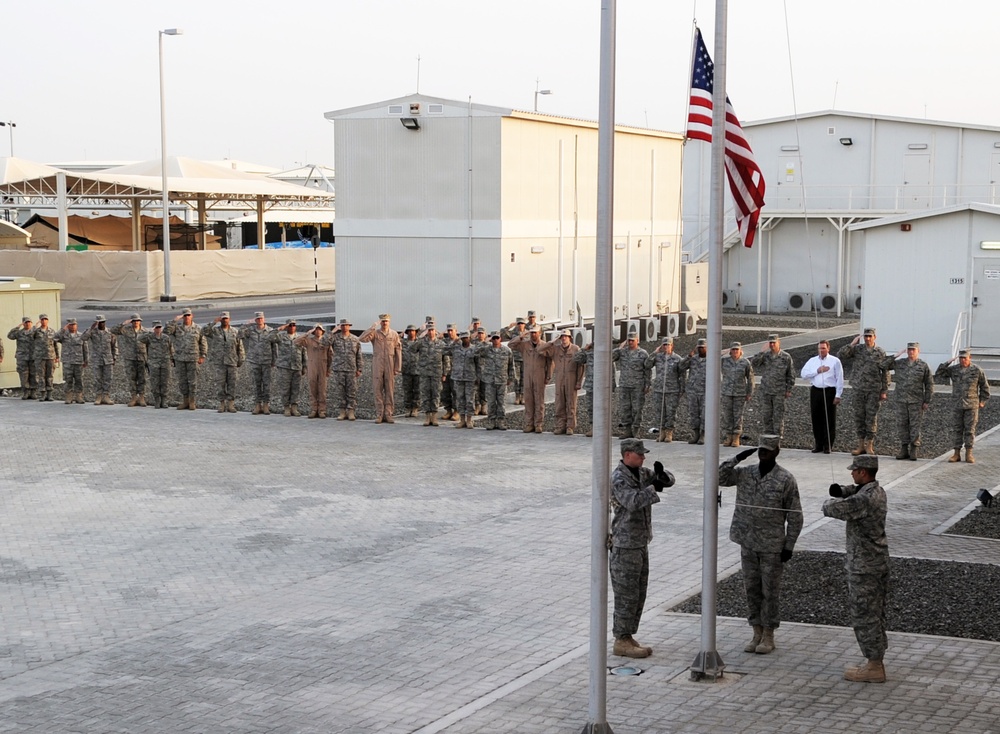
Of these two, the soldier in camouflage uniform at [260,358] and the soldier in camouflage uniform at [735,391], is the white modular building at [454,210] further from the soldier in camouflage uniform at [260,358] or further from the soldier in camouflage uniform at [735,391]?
the soldier in camouflage uniform at [735,391]

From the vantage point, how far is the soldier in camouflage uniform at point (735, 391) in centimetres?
1909

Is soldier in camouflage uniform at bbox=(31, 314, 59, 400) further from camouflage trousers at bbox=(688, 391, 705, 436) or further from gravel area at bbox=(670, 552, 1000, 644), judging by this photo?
gravel area at bbox=(670, 552, 1000, 644)

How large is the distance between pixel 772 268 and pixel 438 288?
65.6 ft

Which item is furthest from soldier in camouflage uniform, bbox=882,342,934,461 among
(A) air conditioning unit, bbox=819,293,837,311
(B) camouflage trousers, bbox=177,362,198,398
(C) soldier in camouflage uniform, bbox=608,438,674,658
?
(A) air conditioning unit, bbox=819,293,837,311

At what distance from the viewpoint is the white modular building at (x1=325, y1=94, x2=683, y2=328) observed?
27.6m

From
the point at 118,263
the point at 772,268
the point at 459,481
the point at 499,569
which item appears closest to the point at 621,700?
the point at 499,569

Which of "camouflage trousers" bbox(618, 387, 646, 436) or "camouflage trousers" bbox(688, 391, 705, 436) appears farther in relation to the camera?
"camouflage trousers" bbox(618, 387, 646, 436)

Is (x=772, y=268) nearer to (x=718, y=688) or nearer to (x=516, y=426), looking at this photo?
(x=516, y=426)

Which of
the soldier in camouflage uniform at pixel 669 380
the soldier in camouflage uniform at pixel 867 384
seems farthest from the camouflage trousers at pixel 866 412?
the soldier in camouflage uniform at pixel 669 380

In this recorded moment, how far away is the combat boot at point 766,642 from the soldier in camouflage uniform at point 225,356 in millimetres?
14105

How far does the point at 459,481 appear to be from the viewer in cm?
1658

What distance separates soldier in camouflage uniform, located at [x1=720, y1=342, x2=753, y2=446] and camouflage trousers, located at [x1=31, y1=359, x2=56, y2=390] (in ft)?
40.9

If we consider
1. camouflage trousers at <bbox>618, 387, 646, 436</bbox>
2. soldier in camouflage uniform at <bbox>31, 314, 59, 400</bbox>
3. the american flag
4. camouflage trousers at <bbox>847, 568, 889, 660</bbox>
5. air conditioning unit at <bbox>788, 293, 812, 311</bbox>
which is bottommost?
camouflage trousers at <bbox>847, 568, 889, 660</bbox>

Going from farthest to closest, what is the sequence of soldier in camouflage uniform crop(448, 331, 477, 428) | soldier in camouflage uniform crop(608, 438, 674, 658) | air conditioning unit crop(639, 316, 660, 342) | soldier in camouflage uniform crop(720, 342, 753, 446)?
air conditioning unit crop(639, 316, 660, 342)
soldier in camouflage uniform crop(448, 331, 477, 428)
soldier in camouflage uniform crop(720, 342, 753, 446)
soldier in camouflage uniform crop(608, 438, 674, 658)
